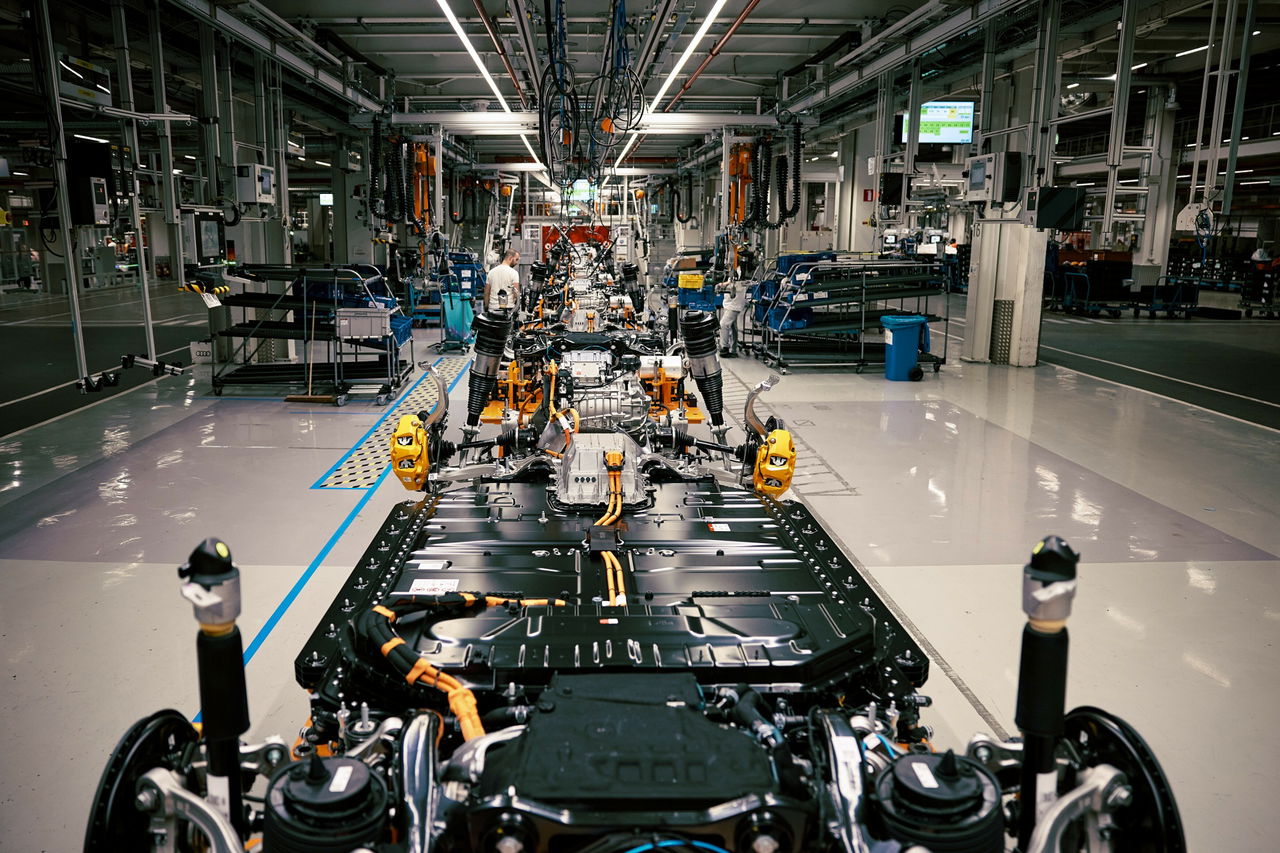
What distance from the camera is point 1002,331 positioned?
38.2 feet

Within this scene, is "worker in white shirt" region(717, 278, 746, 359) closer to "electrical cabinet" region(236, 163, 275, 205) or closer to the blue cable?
"electrical cabinet" region(236, 163, 275, 205)

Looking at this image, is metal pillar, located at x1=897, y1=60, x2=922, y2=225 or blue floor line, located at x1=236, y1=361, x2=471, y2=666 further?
metal pillar, located at x1=897, y1=60, x2=922, y2=225

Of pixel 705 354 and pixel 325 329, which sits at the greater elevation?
pixel 705 354

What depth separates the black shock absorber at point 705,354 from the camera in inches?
217

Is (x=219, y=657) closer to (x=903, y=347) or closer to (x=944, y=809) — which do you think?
(x=944, y=809)

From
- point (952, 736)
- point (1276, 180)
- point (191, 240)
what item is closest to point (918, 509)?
point (952, 736)

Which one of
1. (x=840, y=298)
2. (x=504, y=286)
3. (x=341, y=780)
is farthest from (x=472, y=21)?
(x=341, y=780)

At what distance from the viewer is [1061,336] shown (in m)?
14.9

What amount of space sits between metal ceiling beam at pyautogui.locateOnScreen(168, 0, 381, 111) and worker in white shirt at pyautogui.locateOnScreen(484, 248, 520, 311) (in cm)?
356

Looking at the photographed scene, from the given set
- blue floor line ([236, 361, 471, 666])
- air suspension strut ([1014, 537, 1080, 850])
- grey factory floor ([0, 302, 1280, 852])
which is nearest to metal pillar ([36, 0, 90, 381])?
grey factory floor ([0, 302, 1280, 852])

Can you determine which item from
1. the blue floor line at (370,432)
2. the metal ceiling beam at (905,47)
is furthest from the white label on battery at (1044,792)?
the metal ceiling beam at (905,47)

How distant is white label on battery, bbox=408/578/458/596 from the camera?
105 inches

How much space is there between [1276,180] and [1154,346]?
297 cm

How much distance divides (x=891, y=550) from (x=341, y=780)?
12.8 feet
